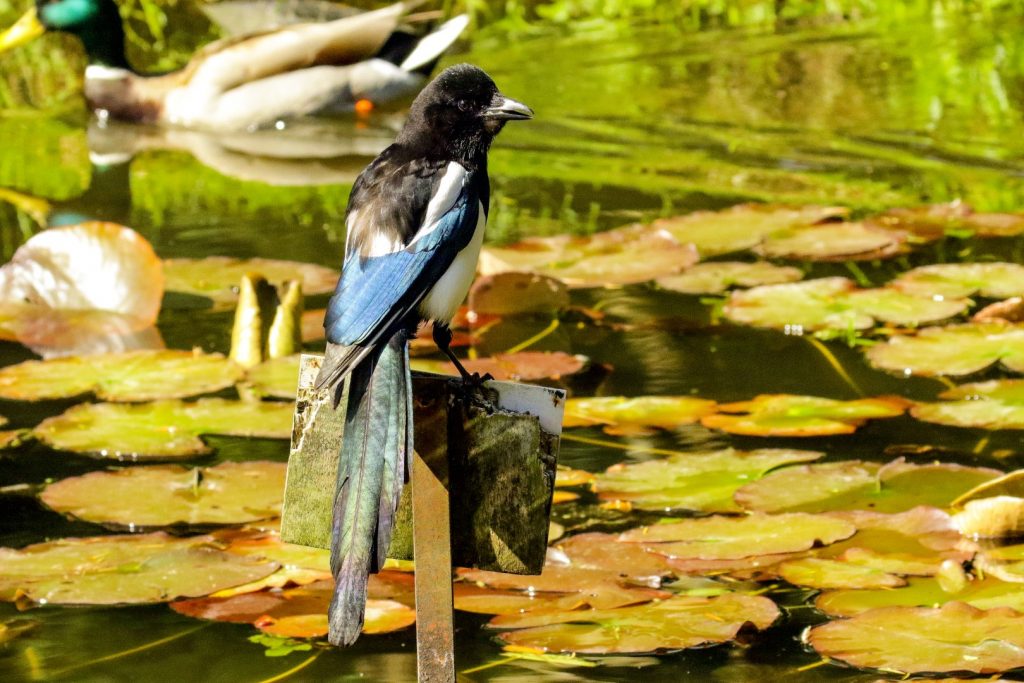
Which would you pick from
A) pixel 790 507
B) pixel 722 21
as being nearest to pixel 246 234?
pixel 790 507

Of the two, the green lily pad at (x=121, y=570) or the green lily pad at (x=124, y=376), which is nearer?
the green lily pad at (x=121, y=570)

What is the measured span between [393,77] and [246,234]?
2.57m

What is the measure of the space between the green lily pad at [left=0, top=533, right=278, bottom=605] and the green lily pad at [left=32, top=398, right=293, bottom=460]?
0.53m

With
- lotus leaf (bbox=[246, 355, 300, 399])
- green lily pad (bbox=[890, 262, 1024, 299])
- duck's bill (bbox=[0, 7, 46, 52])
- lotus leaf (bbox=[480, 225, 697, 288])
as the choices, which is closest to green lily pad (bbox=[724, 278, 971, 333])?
green lily pad (bbox=[890, 262, 1024, 299])

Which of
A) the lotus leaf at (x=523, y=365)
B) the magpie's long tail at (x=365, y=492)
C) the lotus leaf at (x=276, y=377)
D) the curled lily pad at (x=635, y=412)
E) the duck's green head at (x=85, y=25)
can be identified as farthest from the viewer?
the duck's green head at (x=85, y=25)

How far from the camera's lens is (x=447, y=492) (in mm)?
2107

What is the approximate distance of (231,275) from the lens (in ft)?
16.1

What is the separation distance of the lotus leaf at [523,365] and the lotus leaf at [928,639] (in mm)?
1488

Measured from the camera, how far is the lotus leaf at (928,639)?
2.49 m

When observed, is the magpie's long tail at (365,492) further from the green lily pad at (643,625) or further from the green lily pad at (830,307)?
the green lily pad at (830,307)

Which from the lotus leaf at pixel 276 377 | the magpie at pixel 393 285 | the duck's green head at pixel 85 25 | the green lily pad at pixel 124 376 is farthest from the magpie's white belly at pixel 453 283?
the duck's green head at pixel 85 25

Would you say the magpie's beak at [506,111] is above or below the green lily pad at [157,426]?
above

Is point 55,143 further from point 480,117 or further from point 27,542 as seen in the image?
point 480,117

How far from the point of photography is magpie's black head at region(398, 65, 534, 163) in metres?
2.51
